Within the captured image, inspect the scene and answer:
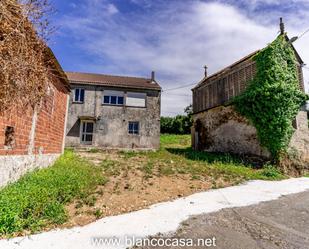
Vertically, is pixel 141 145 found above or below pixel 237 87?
below

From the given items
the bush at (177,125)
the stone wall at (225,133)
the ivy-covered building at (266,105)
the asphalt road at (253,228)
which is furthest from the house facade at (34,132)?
the bush at (177,125)

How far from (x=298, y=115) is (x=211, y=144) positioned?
6.59 meters

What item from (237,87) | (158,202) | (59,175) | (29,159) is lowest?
(158,202)

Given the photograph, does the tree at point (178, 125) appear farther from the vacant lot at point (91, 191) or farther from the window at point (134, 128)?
the vacant lot at point (91, 191)

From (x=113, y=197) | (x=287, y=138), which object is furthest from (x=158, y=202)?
(x=287, y=138)

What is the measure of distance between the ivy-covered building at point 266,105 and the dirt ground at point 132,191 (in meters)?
6.16

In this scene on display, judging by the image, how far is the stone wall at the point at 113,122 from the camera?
61.9ft

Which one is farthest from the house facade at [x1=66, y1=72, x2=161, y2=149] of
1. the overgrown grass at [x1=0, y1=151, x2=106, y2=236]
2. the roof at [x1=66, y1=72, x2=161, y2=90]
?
the overgrown grass at [x1=0, y1=151, x2=106, y2=236]

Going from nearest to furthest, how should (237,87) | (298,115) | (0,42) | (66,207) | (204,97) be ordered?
(0,42) < (66,207) < (298,115) < (237,87) < (204,97)

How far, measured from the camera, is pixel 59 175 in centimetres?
697

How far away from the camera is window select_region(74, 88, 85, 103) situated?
19.3 meters

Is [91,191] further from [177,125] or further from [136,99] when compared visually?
[177,125]

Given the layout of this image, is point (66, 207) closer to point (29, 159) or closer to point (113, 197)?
point (113, 197)

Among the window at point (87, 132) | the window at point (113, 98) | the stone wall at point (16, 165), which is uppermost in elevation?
the window at point (113, 98)
